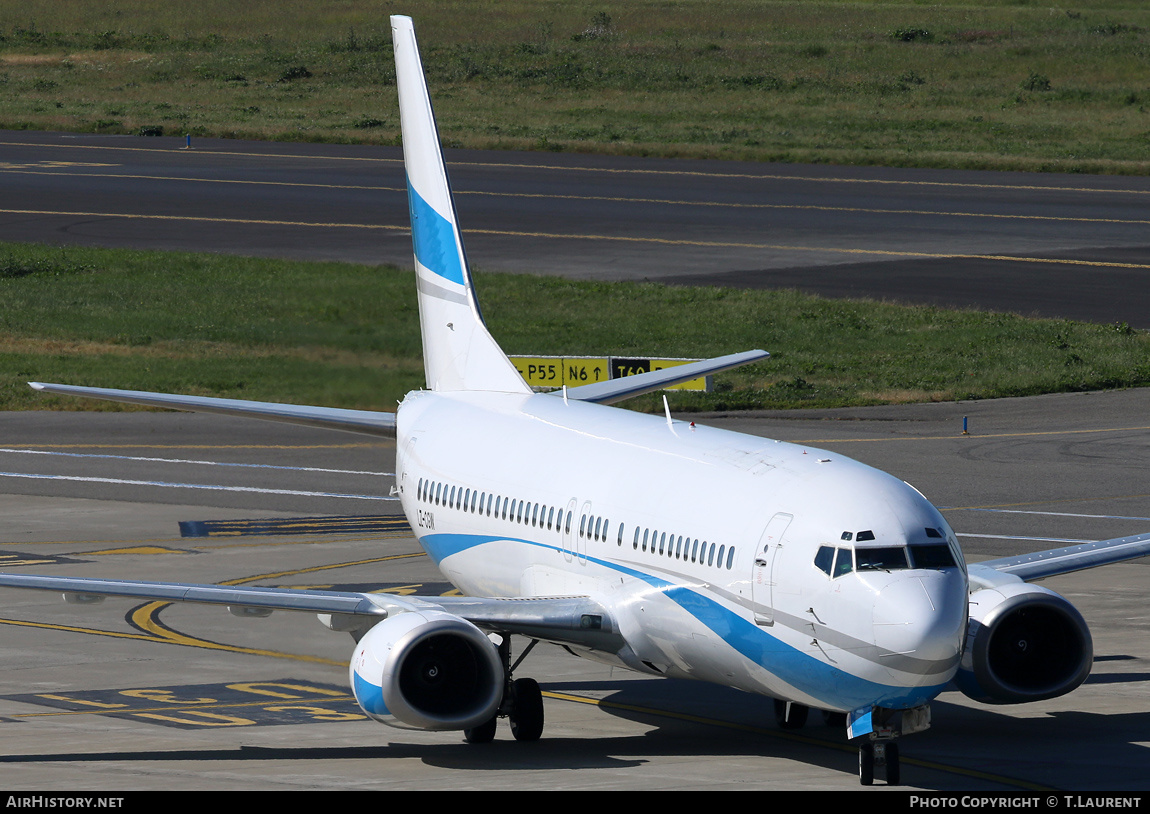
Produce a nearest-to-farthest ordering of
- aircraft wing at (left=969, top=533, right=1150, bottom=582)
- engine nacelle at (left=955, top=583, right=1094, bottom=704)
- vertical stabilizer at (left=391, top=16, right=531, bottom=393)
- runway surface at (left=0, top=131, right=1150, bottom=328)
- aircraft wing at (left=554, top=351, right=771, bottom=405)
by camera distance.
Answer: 1. engine nacelle at (left=955, top=583, right=1094, bottom=704)
2. aircraft wing at (left=969, top=533, right=1150, bottom=582)
3. vertical stabilizer at (left=391, top=16, right=531, bottom=393)
4. aircraft wing at (left=554, top=351, right=771, bottom=405)
5. runway surface at (left=0, top=131, right=1150, bottom=328)

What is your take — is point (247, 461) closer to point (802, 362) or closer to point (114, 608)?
point (114, 608)

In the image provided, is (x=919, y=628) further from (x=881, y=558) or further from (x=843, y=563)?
(x=843, y=563)

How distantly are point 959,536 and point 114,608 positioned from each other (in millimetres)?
18563

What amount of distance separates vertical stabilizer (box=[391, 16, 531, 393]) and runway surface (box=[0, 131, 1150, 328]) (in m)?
37.0

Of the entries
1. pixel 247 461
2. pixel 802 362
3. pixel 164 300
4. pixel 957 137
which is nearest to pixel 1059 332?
pixel 802 362

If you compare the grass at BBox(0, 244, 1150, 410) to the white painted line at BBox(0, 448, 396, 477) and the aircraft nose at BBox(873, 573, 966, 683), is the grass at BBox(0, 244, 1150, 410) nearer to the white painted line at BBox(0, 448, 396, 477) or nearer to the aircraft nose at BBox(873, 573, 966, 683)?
the white painted line at BBox(0, 448, 396, 477)

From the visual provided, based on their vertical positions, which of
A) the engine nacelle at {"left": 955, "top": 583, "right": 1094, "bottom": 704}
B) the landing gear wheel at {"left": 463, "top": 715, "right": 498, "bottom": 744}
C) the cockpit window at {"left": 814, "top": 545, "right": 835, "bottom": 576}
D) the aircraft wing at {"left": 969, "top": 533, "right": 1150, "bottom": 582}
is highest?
the cockpit window at {"left": 814, "top": 545, "right": 835, "bottom": 576}

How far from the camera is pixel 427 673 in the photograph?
76.9 ft

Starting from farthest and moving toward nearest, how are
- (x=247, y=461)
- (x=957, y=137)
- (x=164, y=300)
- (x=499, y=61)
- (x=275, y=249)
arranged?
(x=499, y=61)
(x=957, y=137)
(x=275, y=249)
(x=164, y=300)
(x=247, y=461)

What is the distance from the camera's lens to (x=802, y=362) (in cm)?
6162

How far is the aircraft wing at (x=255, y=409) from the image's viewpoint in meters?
30.8

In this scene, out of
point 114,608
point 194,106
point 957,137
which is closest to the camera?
point 114,608

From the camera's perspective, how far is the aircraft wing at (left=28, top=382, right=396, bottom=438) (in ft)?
101

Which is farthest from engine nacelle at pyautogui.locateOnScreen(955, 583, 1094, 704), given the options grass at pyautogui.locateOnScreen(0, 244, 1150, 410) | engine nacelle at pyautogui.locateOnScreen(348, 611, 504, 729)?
grass at pyautogui.locateOnScreen(0, 244, 1150, 410)
